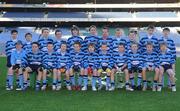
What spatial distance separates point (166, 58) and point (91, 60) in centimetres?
191

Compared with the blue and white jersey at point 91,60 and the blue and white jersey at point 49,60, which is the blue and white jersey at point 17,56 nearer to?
the blue and white jersey at point 49,60

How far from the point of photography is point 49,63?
11.1m

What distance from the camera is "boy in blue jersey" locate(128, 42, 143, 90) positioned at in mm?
11041

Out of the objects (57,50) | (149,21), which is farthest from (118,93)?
(149,21)

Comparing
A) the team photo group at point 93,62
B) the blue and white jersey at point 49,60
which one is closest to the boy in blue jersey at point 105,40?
the team photo group at point 93,62

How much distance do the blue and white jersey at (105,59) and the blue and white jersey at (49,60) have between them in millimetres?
1154

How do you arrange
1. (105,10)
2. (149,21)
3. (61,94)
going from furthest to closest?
(105,10)
(149,21)
(61,94)

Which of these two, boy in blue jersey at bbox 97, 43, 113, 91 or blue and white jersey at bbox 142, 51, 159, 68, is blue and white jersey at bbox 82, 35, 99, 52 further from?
blue and white jersey at bbox 142, 51, 159, 68

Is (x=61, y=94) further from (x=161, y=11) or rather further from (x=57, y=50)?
(x=161, y=11)

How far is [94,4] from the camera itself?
36781mm

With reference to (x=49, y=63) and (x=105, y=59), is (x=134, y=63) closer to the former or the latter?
(x=105, y=59)

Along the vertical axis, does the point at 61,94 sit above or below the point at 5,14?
below

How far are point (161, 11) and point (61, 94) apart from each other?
91.9 feet

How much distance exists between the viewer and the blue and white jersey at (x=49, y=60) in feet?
36.2
